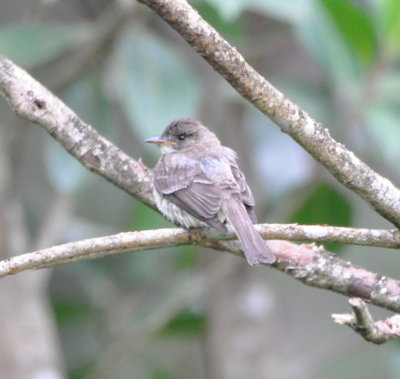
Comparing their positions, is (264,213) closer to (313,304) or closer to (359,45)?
(359,45)

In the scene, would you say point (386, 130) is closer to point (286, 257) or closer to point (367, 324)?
point (286, 257)

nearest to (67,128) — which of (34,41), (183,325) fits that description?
(34,41)

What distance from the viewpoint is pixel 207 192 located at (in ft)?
11.9

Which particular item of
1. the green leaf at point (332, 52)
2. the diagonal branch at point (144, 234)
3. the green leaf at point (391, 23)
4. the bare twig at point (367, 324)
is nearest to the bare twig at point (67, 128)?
the diagonal branch at point (144, 234)

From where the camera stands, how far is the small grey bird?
10.5 feet

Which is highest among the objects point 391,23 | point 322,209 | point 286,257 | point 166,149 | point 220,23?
point 220,23

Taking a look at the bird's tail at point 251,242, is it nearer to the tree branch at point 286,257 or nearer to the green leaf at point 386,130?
the tree branch at point 286,257

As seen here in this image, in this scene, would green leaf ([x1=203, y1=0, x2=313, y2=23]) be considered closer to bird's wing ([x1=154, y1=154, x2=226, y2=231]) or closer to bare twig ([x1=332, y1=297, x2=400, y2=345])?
bird's wing ([x1=154, y1=154, x2=226, y2=231])

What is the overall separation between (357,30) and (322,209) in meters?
0.97

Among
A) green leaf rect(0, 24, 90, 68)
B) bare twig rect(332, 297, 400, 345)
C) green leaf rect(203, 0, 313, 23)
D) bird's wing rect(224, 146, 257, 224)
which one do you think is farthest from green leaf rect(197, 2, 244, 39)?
bare twig rect(332, 297, 400, 345)

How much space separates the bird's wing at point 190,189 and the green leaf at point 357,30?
1.31m

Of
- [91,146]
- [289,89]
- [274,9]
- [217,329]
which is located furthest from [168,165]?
[217,329]

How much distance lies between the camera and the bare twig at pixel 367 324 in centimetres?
282

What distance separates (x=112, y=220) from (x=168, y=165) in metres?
2.90
